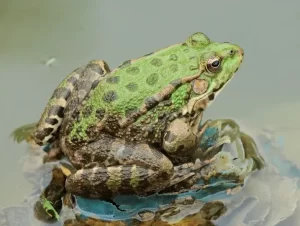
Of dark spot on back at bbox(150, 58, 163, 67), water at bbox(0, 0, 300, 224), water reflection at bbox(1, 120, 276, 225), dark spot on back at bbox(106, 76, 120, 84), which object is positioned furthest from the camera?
water at bbox(0, 0, 300, 224)

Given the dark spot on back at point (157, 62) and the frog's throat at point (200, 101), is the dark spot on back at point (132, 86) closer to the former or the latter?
the dark spot on back at point (157, 62)

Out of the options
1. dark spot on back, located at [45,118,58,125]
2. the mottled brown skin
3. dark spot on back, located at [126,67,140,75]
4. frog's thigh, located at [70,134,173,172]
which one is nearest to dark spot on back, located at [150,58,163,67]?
dark spot on back, located at [126,67,140,75]

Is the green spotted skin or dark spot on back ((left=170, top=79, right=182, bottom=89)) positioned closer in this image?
the green spotted skin

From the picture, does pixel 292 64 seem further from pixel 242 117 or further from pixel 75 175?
pixel 75 175

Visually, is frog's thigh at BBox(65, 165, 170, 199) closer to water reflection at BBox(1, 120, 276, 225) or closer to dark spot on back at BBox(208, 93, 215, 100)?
water reflection at BBox(1, 120, 276, 225)

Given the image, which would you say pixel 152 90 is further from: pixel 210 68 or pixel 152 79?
pixel 210 68

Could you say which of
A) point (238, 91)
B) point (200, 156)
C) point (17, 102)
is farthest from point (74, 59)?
point (200, 156)
